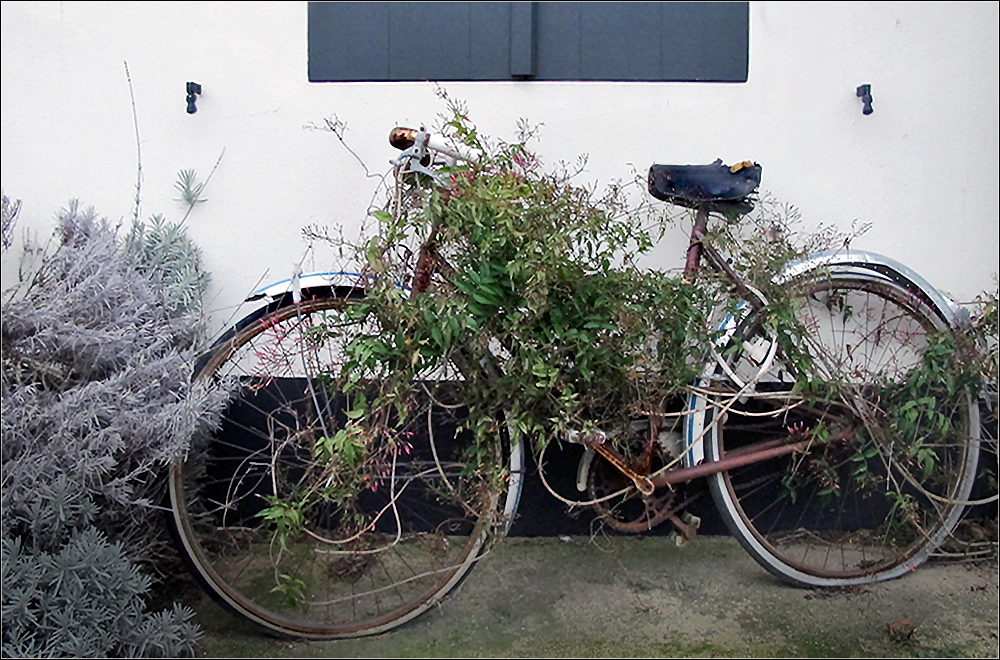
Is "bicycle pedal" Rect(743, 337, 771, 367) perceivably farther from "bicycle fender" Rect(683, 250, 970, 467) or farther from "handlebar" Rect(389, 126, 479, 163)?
"handlebar" Rect(389, 126, 479, 163)

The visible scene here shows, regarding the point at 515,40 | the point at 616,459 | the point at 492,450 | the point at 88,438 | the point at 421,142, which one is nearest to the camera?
the point at 88,438

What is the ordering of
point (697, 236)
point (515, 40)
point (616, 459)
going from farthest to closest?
1. point (515, 40)
2. point (697, 236)
3. point (616, 459)

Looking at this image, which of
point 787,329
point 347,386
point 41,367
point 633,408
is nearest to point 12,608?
point 41,367

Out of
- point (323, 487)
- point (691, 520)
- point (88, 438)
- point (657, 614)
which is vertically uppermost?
point (88, 438)

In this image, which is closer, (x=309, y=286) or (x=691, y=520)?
(x=309, y=286)

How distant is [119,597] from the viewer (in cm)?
225

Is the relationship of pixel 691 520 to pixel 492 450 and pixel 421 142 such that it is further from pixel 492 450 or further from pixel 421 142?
pixel 421 142

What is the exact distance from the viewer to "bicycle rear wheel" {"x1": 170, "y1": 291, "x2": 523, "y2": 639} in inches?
92.6

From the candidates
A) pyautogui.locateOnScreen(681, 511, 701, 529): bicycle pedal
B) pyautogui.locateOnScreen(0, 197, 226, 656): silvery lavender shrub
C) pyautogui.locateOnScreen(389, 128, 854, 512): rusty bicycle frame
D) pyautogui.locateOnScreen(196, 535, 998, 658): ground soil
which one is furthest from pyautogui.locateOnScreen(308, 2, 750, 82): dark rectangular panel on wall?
pyautogui.locateOnScreen(196, 535, 998, 658): ground soil

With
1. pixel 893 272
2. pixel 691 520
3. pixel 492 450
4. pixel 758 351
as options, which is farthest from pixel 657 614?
pixel 893 272

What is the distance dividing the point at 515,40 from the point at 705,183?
80 cm

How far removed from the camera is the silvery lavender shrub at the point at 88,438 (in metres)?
2.17

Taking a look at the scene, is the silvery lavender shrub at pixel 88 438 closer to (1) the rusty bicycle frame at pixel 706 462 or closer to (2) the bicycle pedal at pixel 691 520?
(1) the rusty bicycle frame at pixel 706 462

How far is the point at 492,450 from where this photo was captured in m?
2.44
